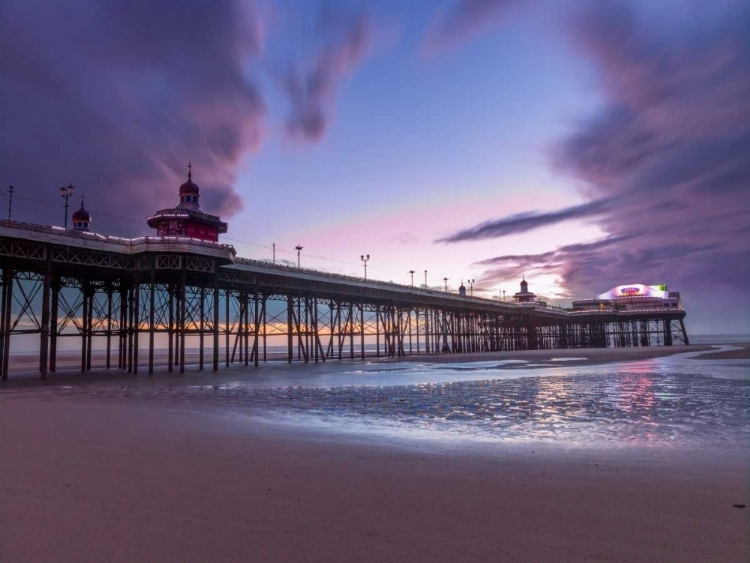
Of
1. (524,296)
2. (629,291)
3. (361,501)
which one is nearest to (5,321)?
(361,501)

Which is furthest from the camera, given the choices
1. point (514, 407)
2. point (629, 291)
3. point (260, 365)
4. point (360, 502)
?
point (629, 291)

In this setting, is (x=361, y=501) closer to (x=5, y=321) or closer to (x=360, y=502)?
(x=360, y=502)

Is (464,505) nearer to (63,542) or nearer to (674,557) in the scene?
(674,557)

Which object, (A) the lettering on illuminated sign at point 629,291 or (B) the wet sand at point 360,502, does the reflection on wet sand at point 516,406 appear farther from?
(A) the lettering on illuminated sign at point 629,291

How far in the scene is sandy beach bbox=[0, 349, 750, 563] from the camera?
14.7 ft

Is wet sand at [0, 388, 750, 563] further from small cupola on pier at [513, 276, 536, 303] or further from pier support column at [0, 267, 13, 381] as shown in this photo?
small cupola on pier at [513, 276, 536, 303]

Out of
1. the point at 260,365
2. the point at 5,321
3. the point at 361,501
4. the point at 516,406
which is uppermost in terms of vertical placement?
the point at 5,321

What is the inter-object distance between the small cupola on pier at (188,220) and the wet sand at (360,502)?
36115mm

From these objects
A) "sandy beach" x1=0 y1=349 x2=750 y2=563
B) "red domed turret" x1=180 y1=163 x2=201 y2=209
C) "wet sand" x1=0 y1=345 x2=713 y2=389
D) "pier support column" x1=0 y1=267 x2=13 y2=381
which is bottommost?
"wet sand" x1=0 y1=345 x2=713 y2=389

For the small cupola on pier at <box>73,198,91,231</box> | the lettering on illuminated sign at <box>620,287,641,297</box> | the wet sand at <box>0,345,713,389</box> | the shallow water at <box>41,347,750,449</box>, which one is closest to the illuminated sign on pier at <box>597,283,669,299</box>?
the lettering on illuminated sign at <box>620,287,641,297</box>

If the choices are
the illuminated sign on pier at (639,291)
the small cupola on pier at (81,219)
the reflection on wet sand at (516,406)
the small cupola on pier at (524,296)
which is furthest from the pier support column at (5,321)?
the illuminated sign on pier at (639,291)

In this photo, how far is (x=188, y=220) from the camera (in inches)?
1734

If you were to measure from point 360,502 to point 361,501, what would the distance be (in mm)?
41

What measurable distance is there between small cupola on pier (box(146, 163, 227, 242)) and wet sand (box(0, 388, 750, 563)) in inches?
1422
